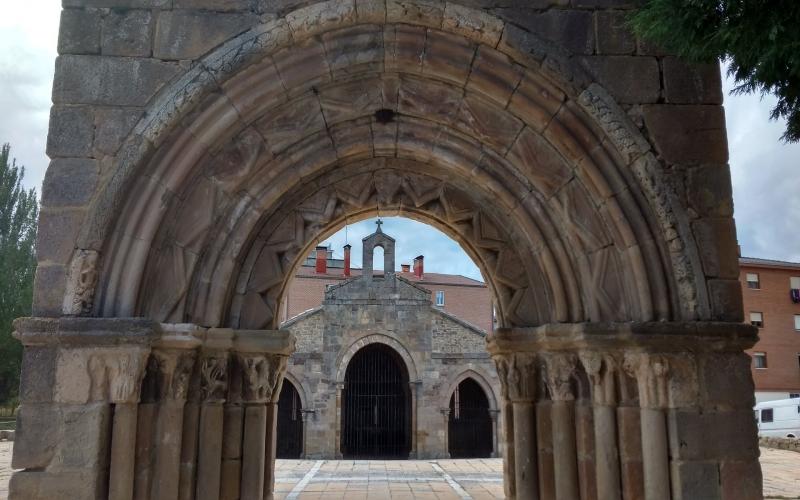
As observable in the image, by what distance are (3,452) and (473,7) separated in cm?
1586

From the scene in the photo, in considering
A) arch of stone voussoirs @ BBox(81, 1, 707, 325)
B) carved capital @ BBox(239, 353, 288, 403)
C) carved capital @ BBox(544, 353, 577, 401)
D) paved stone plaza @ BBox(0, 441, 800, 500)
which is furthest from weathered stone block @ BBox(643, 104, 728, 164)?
paved stone plaza @ BBox(0, 441, 800, 500)

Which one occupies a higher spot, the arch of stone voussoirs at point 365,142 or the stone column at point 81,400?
the arch of stone voussoirs at point 365,142

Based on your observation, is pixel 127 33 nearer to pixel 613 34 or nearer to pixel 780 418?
pixel 613 34

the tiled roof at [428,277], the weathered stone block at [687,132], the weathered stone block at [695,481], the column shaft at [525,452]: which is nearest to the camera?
the weathered stone block at [695,481]

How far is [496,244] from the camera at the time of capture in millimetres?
5324

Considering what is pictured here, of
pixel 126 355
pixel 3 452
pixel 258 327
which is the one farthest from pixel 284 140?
pixel 3 452

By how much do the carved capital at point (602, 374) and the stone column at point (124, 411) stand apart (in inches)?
108

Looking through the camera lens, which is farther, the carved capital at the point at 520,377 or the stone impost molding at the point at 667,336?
the carved capital at the point at 520,377

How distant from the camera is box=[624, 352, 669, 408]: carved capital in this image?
4000mm

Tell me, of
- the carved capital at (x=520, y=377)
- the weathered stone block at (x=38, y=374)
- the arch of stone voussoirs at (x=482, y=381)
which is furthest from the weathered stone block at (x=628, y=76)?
the arch of stone voussoirs at (x=482, y=381)

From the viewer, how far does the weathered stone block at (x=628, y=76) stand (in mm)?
4426

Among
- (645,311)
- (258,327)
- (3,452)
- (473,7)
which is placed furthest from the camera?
(3,452)

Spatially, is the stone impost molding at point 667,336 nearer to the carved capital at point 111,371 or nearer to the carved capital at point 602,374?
the carved capital at point 602,374

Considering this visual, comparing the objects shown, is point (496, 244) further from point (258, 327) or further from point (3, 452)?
point (3, 452)
